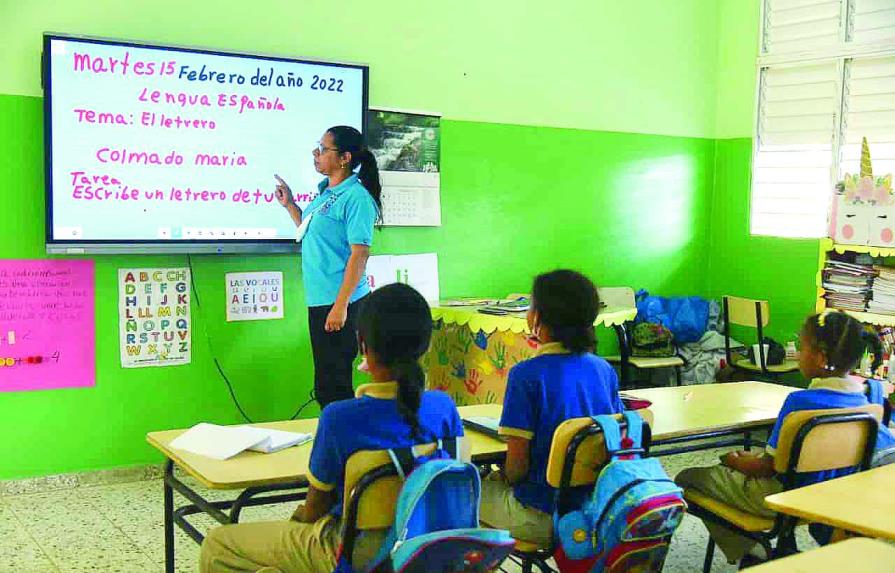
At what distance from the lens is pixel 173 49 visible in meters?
4.22

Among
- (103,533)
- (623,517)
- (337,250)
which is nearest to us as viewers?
(623,517)

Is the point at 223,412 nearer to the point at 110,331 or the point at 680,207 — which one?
the point at 110,331

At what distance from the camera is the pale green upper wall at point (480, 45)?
Result: 420 cm

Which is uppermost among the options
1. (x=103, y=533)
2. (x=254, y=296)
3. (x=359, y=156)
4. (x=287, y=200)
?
(x=359, y=156)

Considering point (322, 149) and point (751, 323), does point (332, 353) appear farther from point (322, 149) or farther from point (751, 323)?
point (751, 323)

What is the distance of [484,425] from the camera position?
279 centimetres

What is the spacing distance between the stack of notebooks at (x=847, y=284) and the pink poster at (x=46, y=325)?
12.9 ft

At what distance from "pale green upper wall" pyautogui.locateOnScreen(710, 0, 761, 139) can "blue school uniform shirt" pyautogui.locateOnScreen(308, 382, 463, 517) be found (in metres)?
4.79

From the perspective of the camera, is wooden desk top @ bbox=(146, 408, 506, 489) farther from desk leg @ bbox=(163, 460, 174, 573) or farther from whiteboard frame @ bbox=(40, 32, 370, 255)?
whiteboard frame @ bbox=(40, 32, 370, 255)

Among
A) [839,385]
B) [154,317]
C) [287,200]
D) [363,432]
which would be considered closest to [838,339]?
[839,385]

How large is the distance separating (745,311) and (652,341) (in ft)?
1.84

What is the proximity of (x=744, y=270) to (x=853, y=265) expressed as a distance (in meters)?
0.98

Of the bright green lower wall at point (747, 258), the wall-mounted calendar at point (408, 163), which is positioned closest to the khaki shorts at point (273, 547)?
the wall-mounted calendar at point (408, 163)

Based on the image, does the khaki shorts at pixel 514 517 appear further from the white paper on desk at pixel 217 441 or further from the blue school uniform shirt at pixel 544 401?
the white paper on desk at pixel 217 441
